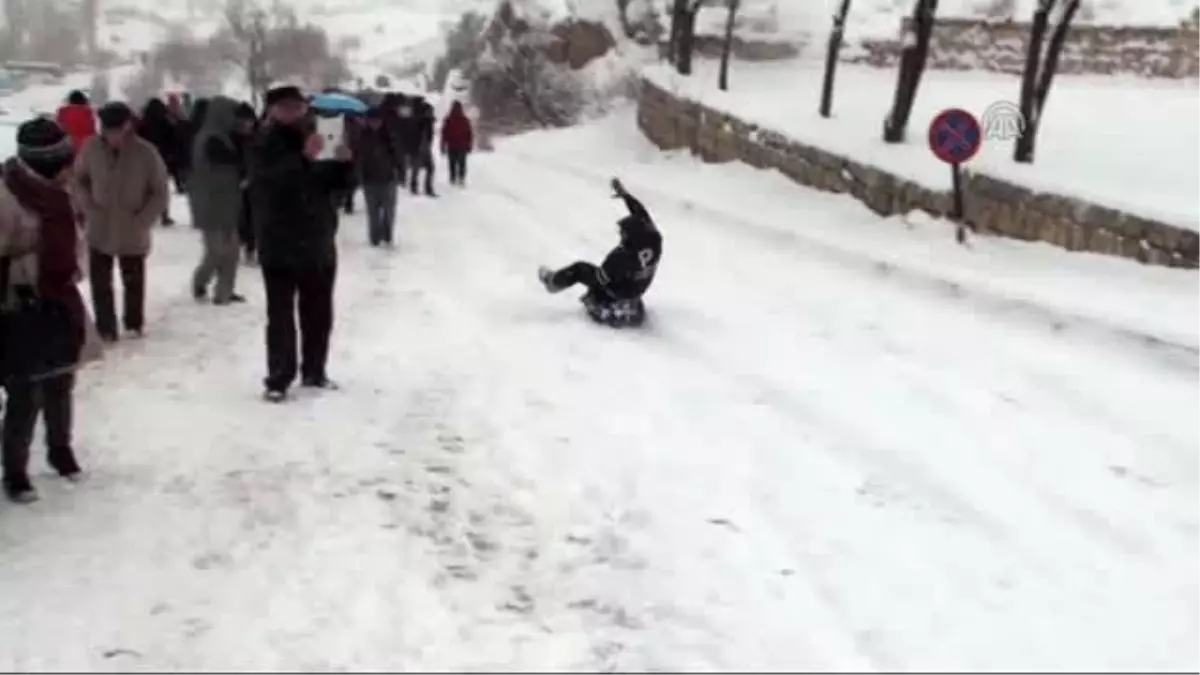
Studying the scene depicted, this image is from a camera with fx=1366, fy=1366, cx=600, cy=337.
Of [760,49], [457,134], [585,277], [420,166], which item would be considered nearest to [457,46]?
[760,49]

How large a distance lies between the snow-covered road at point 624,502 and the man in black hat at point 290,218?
435 mm

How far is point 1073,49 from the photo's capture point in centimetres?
3328

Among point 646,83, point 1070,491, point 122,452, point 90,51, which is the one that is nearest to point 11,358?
point 122,452

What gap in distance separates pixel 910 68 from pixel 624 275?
1118 centimetres

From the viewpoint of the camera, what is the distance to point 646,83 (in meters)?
35.5

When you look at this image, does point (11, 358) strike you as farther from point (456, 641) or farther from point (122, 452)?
point (456, 641)

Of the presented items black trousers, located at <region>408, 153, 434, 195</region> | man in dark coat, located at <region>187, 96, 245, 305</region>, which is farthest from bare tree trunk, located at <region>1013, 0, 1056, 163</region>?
black trousers, located at <region>408, 153, 434, 195</region>

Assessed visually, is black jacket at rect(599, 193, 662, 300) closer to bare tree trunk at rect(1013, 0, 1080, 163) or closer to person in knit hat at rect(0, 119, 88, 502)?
person in knit hat at rect(0, 119, 88, 502)

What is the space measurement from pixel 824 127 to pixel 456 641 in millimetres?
19758

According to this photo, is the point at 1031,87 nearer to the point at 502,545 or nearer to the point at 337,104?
the point at 337,104

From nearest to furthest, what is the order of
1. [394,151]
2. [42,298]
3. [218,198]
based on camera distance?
[42,298] → [218,198] → [394,151]

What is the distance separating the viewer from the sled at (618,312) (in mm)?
10703

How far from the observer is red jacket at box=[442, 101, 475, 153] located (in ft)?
86.2

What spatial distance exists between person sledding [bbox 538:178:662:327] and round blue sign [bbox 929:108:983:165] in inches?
189
